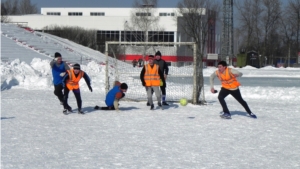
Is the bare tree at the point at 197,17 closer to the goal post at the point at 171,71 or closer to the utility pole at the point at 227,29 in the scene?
the utility pole at the point at 227,29

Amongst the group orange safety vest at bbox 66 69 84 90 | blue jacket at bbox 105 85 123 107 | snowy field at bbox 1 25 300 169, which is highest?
orange safety vest at bbox 66 69 84 90


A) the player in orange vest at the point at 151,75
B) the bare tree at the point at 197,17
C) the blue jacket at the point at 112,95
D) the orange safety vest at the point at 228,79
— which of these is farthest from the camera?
the bare tree at the point at 197,17

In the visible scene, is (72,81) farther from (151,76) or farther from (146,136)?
(146,136)

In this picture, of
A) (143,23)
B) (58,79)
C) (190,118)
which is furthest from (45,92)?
(143,23)

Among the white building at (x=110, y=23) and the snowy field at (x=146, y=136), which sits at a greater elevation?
the white building at (x=110, y=23)

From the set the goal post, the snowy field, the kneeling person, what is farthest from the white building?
the kneeling person

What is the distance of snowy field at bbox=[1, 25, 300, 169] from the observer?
24.2 feet

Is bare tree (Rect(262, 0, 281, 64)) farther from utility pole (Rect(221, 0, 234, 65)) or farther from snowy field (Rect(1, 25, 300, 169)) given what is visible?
snowy field (Rect(1, 25, 300, 169))

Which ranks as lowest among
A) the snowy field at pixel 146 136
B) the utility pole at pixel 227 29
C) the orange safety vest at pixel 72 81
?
the snowy field at pixel 146 136

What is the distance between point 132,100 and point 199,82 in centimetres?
223

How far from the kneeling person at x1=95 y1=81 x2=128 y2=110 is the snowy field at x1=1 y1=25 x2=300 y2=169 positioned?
→ 0.93 ft

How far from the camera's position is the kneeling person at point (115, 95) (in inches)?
508

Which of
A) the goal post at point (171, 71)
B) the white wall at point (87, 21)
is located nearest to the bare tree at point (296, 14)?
the white wall at point (87, 21)

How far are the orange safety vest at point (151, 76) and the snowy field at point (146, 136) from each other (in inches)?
Answer: 29.1
